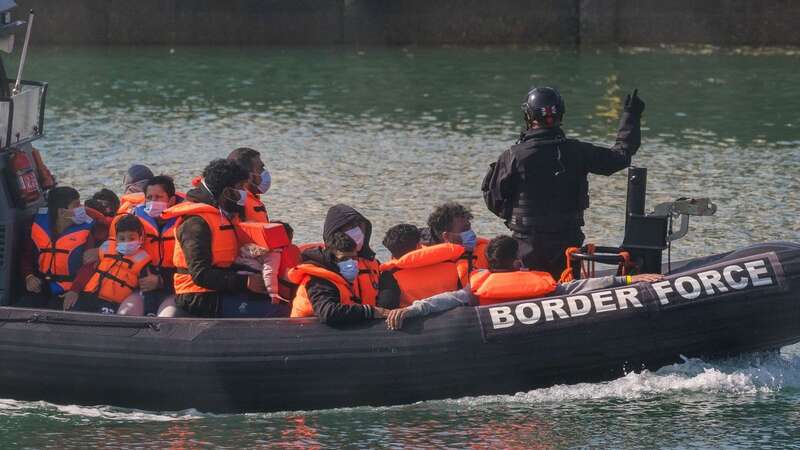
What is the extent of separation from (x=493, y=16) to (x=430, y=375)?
54.9 feet

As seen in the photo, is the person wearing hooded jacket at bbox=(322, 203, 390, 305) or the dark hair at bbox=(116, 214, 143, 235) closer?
the person wearing hooded jacket at bbox=(322, 203, 390, 305)

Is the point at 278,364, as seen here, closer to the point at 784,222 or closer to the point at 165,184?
the point at 165,184

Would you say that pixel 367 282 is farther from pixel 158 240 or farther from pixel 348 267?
pixel 158 240

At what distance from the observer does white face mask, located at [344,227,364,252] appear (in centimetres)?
787

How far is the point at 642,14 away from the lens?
78.0 ft

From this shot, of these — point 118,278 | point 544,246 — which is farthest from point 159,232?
point 544,246

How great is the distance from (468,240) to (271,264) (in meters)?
1.14

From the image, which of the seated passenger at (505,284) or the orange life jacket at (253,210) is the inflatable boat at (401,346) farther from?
the orange life jacket at (253,210)

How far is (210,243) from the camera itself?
8102 mm

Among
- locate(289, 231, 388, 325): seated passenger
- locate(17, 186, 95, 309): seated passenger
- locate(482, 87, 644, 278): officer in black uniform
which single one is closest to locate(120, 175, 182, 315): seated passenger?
locate(17, 186, 95, 309): seated passenger

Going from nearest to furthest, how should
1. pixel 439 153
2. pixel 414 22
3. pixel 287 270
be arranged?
pixel 287 270 < pixel 439 153 < pixel 414 22

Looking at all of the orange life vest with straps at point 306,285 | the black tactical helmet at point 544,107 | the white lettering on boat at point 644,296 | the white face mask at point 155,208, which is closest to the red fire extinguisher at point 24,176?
the white face mask at point 155,208

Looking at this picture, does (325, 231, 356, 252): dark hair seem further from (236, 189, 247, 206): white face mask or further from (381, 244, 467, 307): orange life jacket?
(236, 189, 247, 206): white face mask

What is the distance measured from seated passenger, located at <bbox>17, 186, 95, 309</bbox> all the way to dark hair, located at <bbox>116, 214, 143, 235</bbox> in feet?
1.11
